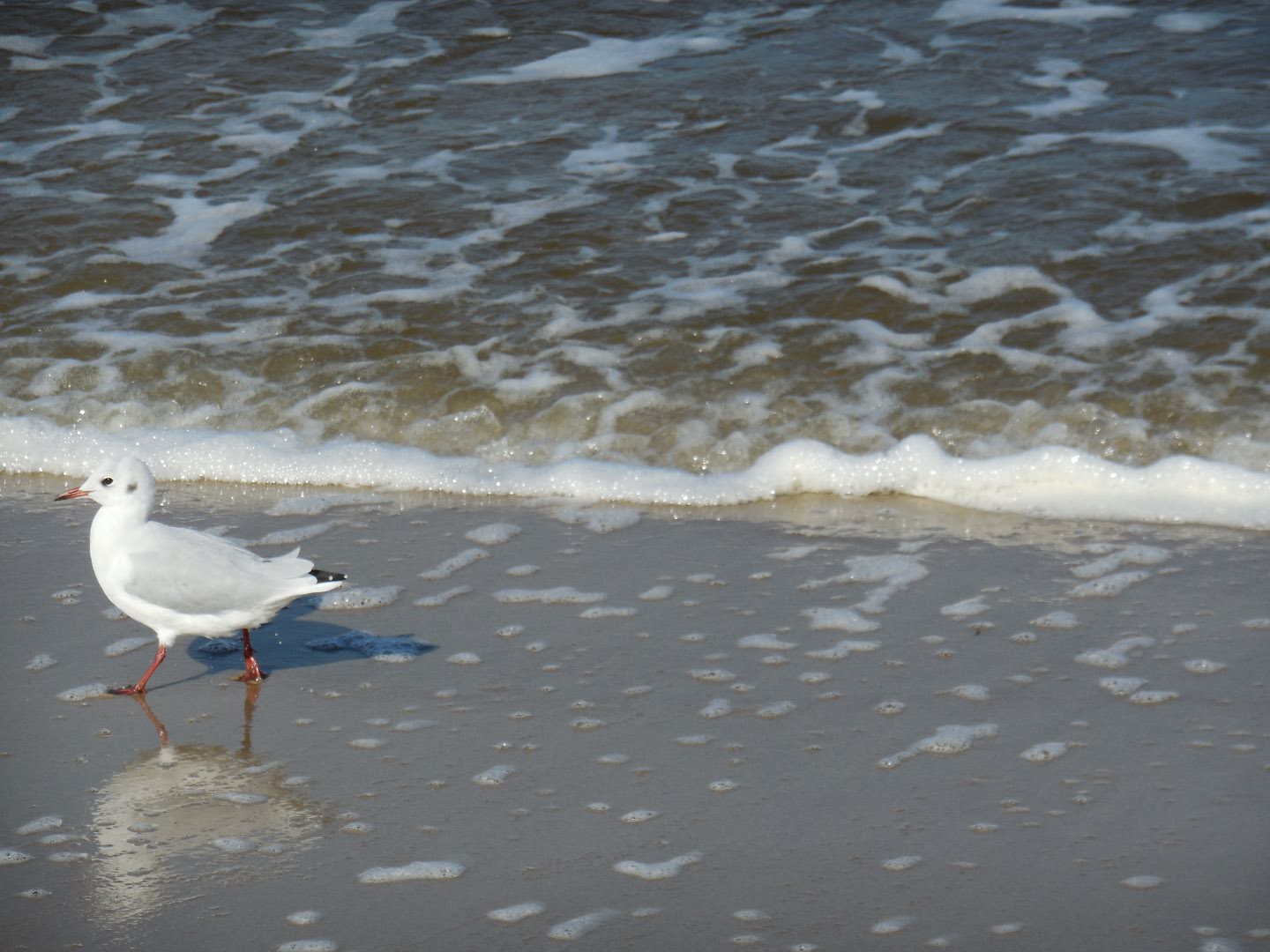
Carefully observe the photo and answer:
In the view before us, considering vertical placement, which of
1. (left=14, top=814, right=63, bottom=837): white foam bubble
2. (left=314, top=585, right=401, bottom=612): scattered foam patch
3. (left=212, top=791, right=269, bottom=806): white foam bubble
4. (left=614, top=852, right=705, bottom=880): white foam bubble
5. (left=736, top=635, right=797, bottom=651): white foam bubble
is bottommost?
(left=736, top=635, right=797, bottom=651): white foam bubble

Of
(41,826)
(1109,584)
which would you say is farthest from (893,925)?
(1109,584)

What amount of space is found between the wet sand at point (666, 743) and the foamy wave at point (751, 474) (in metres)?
0.19

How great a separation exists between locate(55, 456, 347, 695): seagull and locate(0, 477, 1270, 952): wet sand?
20 centimetres

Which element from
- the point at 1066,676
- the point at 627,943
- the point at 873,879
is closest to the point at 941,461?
the point at 1066,676

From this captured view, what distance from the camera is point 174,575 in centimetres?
411

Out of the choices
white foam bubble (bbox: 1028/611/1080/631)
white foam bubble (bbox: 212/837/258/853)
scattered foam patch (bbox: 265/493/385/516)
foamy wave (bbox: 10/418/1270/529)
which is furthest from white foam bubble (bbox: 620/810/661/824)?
scattered foam patch (bbox: 265/493/385/516)

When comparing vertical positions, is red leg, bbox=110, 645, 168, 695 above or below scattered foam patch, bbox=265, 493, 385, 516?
above

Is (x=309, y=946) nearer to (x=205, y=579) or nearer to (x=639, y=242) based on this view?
(x=205, y=579)

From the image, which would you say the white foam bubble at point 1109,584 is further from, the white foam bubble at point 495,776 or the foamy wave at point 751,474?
the white foam bubble at point 495,776

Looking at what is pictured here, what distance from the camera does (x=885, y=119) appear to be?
8867 millimetres

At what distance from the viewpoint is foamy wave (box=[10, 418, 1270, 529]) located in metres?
5.36

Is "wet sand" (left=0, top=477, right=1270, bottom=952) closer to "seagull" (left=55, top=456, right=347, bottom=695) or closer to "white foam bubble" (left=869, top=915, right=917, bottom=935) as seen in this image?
"white foam bubble" (left=869, top=915, right=917, bottom=935)

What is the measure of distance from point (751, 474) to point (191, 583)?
231 cm

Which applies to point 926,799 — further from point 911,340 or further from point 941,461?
point 911,340
